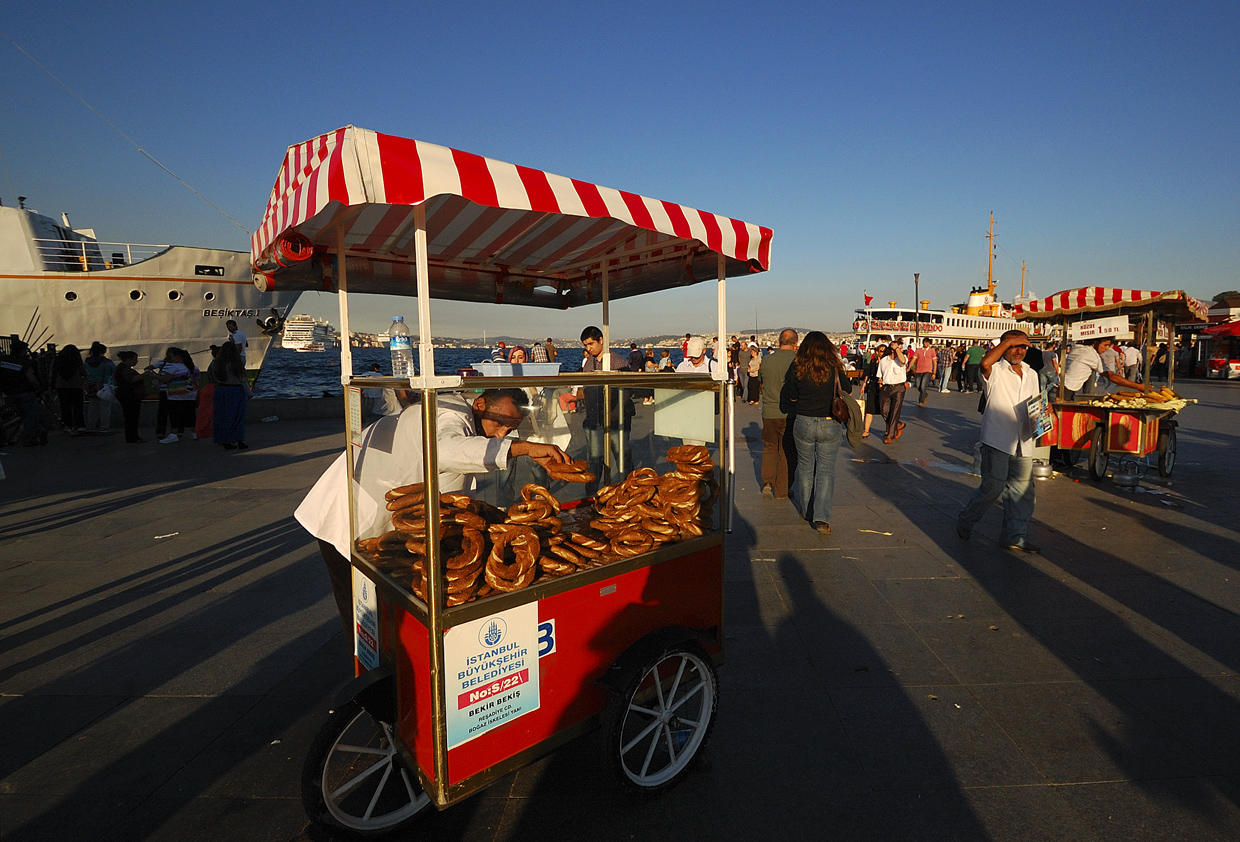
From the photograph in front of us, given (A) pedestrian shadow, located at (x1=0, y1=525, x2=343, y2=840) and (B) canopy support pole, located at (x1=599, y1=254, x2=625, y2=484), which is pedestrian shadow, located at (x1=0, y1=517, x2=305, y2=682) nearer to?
(A) pedestrian shadow, located at (x1=0, y1=525, x2=343, y2=840)

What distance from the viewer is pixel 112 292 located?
19938 mm

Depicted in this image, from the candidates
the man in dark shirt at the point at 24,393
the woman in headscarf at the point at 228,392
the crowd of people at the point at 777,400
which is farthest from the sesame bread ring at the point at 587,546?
the man in dark shirt at the point at 24,393

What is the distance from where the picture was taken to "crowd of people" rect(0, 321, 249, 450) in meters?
11.4

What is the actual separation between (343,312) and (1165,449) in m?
10.3

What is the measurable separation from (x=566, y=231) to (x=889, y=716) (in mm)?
3054

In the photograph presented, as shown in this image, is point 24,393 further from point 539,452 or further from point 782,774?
point 782,774

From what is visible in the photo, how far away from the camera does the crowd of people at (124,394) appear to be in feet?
37.3

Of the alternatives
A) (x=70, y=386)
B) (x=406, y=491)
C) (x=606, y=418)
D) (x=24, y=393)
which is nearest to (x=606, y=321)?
(x=606, y=418)

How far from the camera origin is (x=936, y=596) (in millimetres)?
4668

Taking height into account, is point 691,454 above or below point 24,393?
below

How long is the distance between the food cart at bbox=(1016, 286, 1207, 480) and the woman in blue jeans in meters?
3.80

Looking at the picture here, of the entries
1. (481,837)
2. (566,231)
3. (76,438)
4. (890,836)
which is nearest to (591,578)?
(481,837)

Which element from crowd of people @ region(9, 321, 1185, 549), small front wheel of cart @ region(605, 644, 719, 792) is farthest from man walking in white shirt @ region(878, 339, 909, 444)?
small front wheel of cart @ region(605, 644, 719, 792)

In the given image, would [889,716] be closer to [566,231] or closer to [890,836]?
[890,836]
